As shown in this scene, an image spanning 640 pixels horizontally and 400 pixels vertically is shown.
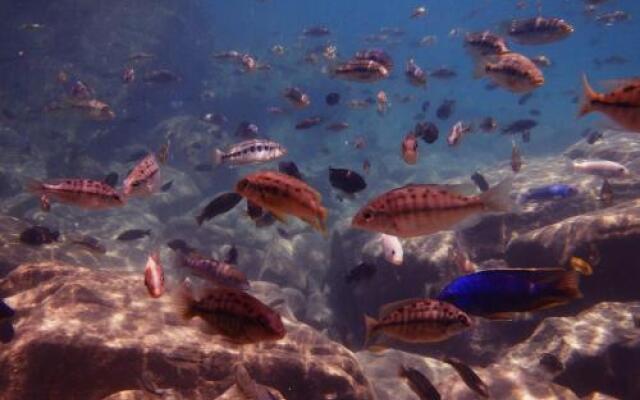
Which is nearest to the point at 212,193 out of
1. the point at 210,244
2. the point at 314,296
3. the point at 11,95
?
the point at 210,244

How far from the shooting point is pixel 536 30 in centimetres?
803

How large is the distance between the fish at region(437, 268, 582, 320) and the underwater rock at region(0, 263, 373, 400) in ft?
10.4

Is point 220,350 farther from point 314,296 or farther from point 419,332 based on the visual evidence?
point 314,296

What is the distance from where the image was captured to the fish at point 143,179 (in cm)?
591

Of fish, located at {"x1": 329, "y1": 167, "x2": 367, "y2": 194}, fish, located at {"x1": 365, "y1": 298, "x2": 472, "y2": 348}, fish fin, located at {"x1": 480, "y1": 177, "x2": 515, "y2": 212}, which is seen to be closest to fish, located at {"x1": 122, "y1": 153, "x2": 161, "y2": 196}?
fish, located at {"x1": 329, "y1": 167, "x2": 367, "y2": 194}

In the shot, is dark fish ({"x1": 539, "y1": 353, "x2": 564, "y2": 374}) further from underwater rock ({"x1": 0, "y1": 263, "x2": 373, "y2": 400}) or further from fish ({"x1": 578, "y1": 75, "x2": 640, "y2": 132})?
fish ({"x1": 578, "y1": 75, "x2": 640, "y2": 132})

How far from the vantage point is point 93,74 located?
3072cm

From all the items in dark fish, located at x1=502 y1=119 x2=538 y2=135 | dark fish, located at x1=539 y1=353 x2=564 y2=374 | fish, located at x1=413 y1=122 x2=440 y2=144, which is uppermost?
dark fish, located at x1=502 y1=119 x2=538 y2=135

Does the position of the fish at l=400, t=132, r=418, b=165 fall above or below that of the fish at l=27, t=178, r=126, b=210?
above

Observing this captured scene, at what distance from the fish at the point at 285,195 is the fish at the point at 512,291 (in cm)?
117

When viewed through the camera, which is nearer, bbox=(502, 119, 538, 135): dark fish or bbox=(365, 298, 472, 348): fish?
bbox=(365, 298, 472, 348): fish

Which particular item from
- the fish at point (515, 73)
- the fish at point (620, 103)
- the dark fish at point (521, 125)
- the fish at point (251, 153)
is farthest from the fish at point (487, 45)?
the dark fish at point (521, 125)

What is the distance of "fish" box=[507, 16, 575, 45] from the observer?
791 cm

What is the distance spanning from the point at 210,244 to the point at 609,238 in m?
12.0
